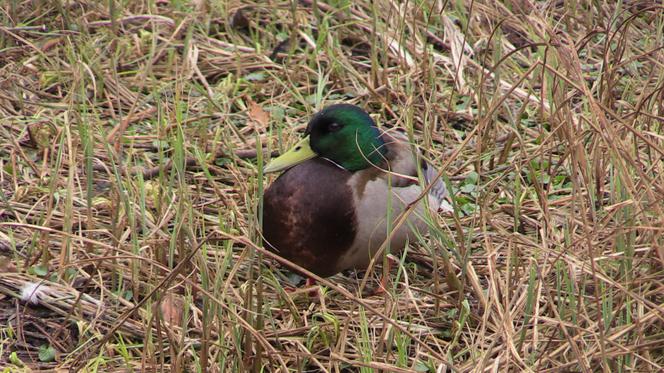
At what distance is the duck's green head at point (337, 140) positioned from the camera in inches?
149

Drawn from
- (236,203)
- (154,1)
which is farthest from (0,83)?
(236,203)

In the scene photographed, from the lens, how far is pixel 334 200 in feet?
11.7

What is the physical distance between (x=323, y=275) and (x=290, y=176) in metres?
0.34

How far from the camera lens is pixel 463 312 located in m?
3.32

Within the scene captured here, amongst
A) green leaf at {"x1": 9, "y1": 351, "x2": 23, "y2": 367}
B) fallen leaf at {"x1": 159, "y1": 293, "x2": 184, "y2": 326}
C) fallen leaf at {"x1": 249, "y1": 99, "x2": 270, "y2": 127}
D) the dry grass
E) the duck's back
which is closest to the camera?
the dry grass

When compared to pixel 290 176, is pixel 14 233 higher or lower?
lower

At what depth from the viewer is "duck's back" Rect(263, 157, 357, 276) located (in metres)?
3.55

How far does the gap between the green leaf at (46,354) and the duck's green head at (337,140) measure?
3.19 ft

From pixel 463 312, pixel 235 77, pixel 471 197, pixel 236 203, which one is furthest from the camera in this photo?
pixel 235 77

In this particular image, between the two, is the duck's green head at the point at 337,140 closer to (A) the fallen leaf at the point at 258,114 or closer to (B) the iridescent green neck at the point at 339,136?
(B) the iridescent green neck at the point at 339,136

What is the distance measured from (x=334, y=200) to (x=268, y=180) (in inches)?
25.7

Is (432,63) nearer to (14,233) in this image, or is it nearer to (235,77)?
(235,77)

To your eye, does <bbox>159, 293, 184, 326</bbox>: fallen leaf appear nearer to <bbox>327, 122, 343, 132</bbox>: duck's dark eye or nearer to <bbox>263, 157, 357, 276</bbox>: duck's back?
<bbox>263, 157, 357, 276</bbox>: duck's back

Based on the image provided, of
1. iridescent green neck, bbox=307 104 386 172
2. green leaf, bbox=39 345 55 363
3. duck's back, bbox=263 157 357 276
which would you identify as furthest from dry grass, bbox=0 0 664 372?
iridescent green neck, bbox=307 104 386 172
